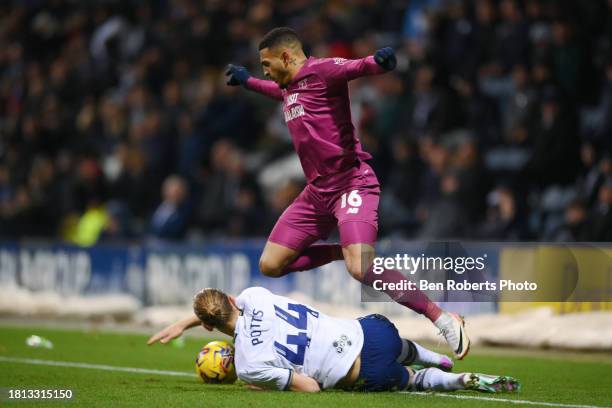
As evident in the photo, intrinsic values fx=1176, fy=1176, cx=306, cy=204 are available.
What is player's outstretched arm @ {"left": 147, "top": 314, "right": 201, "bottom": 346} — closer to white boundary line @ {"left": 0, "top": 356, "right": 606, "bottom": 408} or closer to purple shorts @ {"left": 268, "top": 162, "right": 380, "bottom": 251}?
purple shorts @ {"left": 268, "top": 162, "right": 380, "bottom": 251}

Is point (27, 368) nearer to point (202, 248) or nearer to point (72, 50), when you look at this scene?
point (202, 248)

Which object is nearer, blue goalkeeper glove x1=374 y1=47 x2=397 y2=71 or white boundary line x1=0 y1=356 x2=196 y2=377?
blue goalkeeper glove x1=374 y1=47 x2=397 y2=71

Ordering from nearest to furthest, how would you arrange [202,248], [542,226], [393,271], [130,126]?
1. [393,271]
2. [542,226]
3. [202,248]
4. [130,126]

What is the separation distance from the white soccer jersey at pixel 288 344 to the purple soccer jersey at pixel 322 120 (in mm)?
1335

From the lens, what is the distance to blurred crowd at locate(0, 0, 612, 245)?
14.5 metres

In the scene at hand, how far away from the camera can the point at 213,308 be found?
8.03 m

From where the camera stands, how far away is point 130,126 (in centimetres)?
2105

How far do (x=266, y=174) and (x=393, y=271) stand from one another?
10.4 meters

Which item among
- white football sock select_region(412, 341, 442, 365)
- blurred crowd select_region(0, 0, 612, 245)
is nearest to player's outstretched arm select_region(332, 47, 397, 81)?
white football sock select_region(412, 341, 442, 365)

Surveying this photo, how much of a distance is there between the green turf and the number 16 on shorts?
141 cm

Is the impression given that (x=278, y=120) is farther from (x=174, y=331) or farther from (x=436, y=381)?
(x=436, y=381)

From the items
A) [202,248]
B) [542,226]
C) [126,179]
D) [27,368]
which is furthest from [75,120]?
[27,368]

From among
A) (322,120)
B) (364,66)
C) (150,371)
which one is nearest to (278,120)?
(150,371)

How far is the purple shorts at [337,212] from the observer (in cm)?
870
